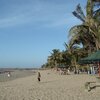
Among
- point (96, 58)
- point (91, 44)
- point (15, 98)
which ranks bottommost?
point (15, 98)

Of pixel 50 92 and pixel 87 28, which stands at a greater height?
pixel 87 28

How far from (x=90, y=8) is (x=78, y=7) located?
123 inches

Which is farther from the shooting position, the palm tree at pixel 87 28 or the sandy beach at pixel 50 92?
the palm tree at pixel 87 28

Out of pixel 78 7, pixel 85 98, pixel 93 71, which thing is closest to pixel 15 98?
pixel 85 98

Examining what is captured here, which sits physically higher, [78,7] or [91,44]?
[78,7]

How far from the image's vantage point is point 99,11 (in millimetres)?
24219

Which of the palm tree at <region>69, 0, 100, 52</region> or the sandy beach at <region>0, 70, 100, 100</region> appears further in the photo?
the palm tree at <region>69, 0, 100, 52</region>

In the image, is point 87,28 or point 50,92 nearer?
point 50,92

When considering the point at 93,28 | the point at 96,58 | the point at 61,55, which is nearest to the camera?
the point at 96,58

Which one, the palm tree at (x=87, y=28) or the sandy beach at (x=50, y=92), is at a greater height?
the palm tree at (x=87, y=28)

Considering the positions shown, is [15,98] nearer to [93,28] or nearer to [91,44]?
[93,28]

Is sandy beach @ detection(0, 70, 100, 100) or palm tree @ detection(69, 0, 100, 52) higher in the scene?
palm tree @ detection(69, 0, 100, 52)

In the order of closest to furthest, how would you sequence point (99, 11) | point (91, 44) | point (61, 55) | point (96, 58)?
1. point (96, 58)
2. point (99, 11)
3. point (91, 44)
4. point (61, 55)

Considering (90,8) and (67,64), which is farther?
(67,64)
